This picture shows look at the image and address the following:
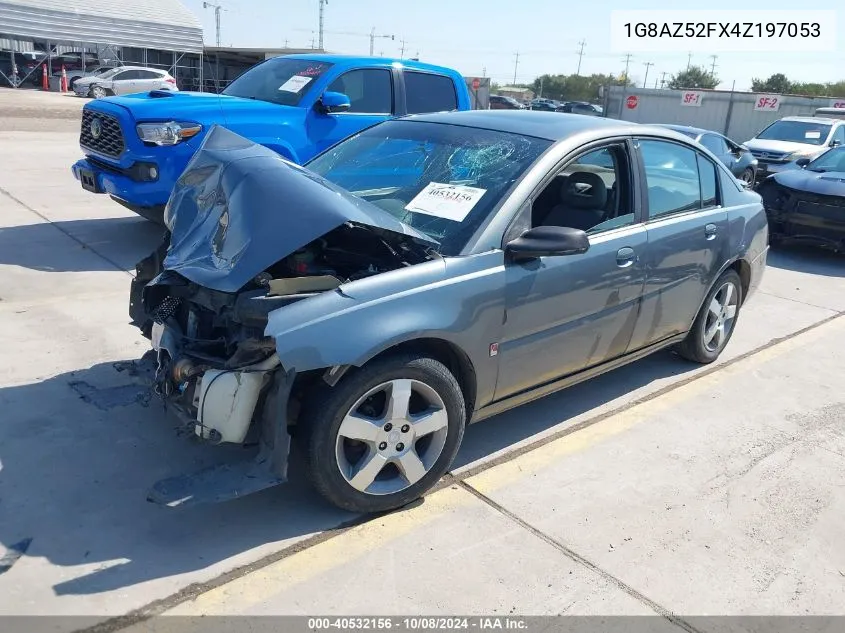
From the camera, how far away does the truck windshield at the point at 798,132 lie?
16.6 metres

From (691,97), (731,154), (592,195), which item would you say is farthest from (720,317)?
(691,97)

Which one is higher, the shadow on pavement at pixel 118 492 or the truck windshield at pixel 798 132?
the truck windshield at pixel 798 132

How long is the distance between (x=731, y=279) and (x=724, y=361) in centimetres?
69

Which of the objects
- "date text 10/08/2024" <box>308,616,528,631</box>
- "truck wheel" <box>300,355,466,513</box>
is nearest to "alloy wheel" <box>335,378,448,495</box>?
"truck wheel" <box>300,355,466,513</box>

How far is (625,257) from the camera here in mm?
3992

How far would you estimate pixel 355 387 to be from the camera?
2938 mm

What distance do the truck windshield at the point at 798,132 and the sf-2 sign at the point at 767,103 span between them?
10.6 metres

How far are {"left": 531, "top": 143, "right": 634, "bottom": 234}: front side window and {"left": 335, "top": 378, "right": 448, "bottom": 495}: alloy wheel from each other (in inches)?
55.4

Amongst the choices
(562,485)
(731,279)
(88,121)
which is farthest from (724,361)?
(88,121)

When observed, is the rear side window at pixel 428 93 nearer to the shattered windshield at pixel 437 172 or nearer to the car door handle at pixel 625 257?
the shattered windshield at pixel 437 172

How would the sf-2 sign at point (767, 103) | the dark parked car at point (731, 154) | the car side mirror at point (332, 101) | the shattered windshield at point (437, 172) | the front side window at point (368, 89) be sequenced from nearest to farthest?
1. the shattered windshield at point (437, 172)
2. the car side mirror at point (332, 101)
3. the front side window at point (368, 89)
4. the dark parked car at point (731, 154)
5. the sf-2 sign at point (767, 103)

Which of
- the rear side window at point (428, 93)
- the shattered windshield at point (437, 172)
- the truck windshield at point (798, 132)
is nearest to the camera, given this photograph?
the shattered windshield at point (437, 172)

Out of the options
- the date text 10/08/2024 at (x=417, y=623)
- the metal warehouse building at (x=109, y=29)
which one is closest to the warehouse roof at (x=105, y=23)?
the metal warehouse building at (x=109, y=29)

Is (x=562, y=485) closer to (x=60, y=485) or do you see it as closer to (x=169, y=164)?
(x=60, y=485)
